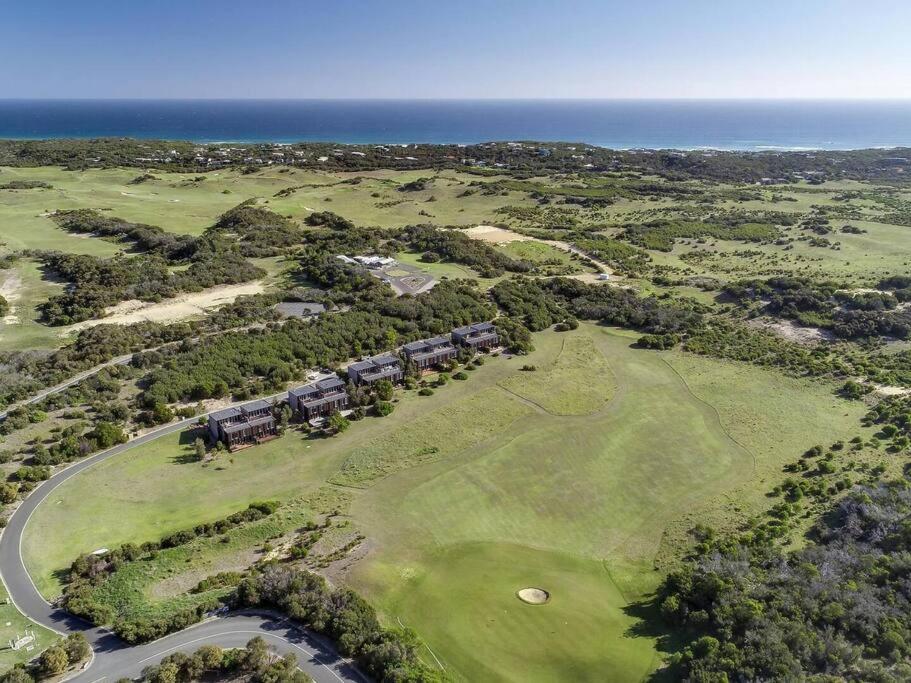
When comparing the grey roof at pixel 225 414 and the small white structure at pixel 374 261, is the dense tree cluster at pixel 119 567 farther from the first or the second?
the small white structure at pixel 374 261

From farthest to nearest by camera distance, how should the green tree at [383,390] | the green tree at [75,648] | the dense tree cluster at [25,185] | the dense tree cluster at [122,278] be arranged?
the dense tree cluster at [25,185] < the dense tree cluster at [122,278] < the green tree at [383,390] < the green tree at [75,648]

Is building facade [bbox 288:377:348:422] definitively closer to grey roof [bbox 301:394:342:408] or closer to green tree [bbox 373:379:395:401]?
grey roof [bbox 301:394:342:408]

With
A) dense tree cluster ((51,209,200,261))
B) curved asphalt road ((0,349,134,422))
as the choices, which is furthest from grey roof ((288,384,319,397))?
dense tree cluster ((51,209,200,261))

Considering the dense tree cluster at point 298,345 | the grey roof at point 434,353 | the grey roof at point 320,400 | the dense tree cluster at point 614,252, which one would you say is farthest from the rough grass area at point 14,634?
the dense tree cluster at point 614,252

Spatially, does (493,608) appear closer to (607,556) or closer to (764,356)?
(607,556)

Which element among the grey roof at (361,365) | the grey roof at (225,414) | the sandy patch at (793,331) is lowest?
the grey roof at (225,414)

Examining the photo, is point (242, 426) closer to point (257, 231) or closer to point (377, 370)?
point (377, 370)

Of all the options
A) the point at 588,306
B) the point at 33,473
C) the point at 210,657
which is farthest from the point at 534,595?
the point at 588,306
